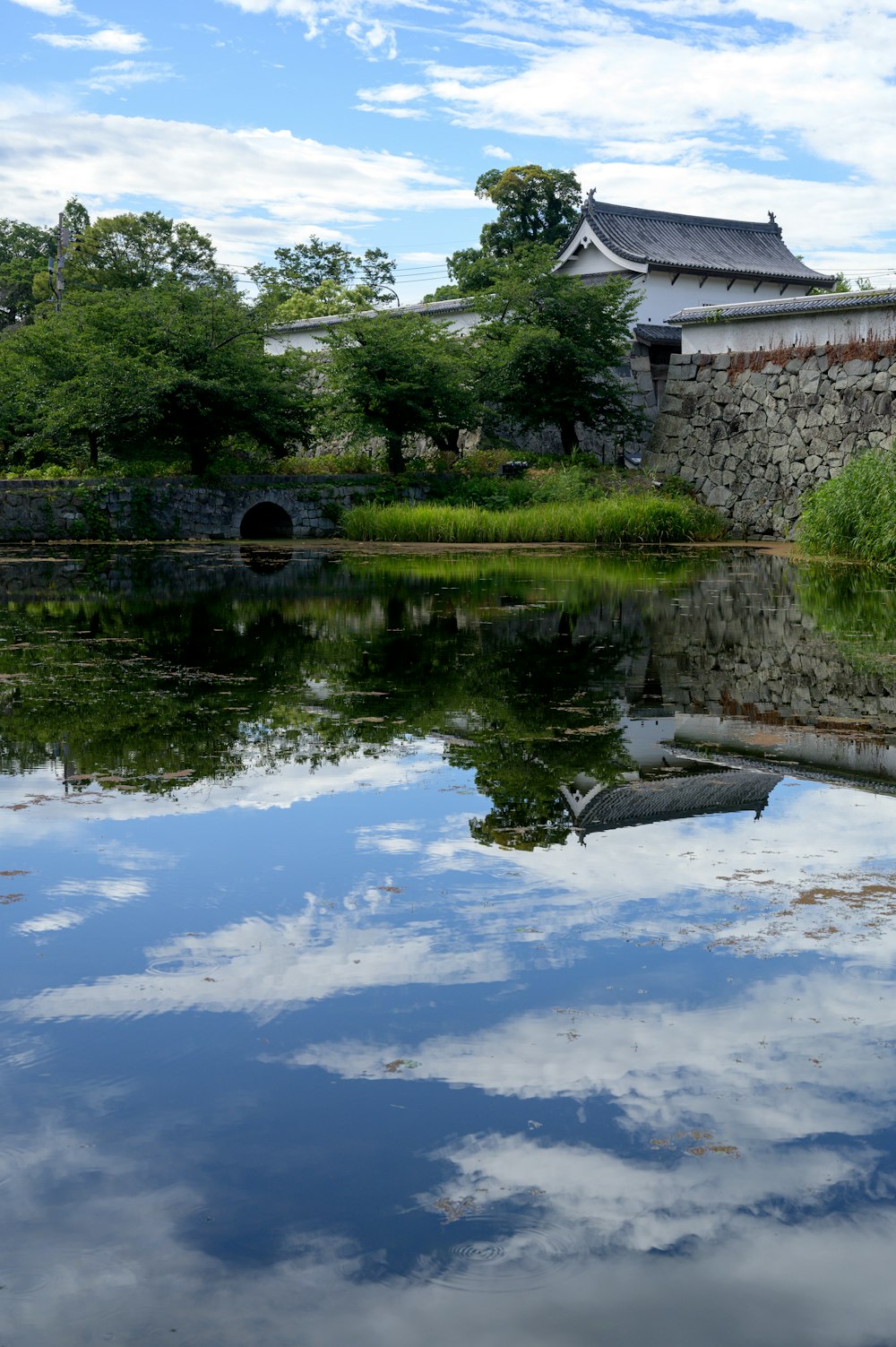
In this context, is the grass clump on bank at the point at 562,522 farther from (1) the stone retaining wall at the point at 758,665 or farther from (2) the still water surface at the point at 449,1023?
(2) the still water surface at the point at 449,1023

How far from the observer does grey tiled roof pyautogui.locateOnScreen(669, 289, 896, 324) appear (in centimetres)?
2311

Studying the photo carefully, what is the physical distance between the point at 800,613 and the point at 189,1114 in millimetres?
10880

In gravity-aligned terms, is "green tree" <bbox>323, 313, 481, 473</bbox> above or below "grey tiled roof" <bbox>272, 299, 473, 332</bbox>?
below

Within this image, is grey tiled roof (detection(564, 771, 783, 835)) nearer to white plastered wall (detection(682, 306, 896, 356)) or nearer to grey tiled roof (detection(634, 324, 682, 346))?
white plastered wall (detection(682, 306, 896, 356))

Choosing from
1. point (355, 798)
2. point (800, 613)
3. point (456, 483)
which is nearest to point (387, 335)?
point (456, 483)

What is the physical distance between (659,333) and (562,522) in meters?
9.06

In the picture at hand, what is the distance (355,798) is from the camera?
584 centimetres

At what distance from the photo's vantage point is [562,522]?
23688 mm

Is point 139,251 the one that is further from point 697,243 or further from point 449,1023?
point 449,1023

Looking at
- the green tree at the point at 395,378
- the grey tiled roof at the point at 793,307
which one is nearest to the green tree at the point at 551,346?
the green tree at the point at 395,378

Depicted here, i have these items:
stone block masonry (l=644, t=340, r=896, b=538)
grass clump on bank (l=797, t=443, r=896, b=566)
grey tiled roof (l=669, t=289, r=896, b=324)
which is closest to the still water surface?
grass clump on bank (l=797, t=443, r=896, b=566)

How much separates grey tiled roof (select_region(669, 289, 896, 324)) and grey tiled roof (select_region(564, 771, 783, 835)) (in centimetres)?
1944

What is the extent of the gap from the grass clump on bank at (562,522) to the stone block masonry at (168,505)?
2145 millimetres

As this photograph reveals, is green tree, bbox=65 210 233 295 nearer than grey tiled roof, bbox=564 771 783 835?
No
